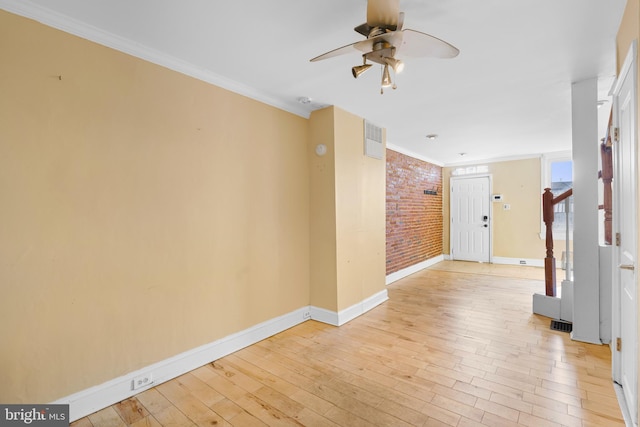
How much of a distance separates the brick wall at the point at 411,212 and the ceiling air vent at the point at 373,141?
3.64ft

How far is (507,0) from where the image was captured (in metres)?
1.69

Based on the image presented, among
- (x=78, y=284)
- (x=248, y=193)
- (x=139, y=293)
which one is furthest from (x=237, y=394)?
(x=248, y=193)

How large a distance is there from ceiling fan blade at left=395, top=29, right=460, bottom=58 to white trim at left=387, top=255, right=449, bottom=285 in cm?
392

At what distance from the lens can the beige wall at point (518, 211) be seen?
6270 millimetres

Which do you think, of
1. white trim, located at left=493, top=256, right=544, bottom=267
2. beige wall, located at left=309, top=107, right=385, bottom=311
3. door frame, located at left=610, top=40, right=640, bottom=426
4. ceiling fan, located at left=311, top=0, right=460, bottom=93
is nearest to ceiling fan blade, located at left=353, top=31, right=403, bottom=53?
ceiling fan, located at left=311, top=0, right=460, bottom=93

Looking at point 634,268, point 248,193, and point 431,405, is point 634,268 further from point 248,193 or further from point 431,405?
point 248,193

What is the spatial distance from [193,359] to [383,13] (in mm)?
2826

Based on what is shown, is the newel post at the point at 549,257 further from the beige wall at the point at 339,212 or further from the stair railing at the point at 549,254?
the beige wall at the point at 339,212

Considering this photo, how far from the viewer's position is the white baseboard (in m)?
1.87

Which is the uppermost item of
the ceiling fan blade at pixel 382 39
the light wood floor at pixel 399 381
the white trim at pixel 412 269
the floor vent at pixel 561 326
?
the ceiling fan blade at pixel 382 39

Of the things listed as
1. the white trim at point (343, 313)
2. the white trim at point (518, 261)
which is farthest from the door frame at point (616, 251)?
the white trim at point (518, 261)

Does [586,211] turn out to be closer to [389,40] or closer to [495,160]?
[389,40]

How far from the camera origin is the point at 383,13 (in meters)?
1.48

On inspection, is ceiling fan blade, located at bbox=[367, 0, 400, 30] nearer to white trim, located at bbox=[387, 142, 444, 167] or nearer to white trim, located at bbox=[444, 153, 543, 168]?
white trim, located at bbox=[387, 142, 444, 167]
